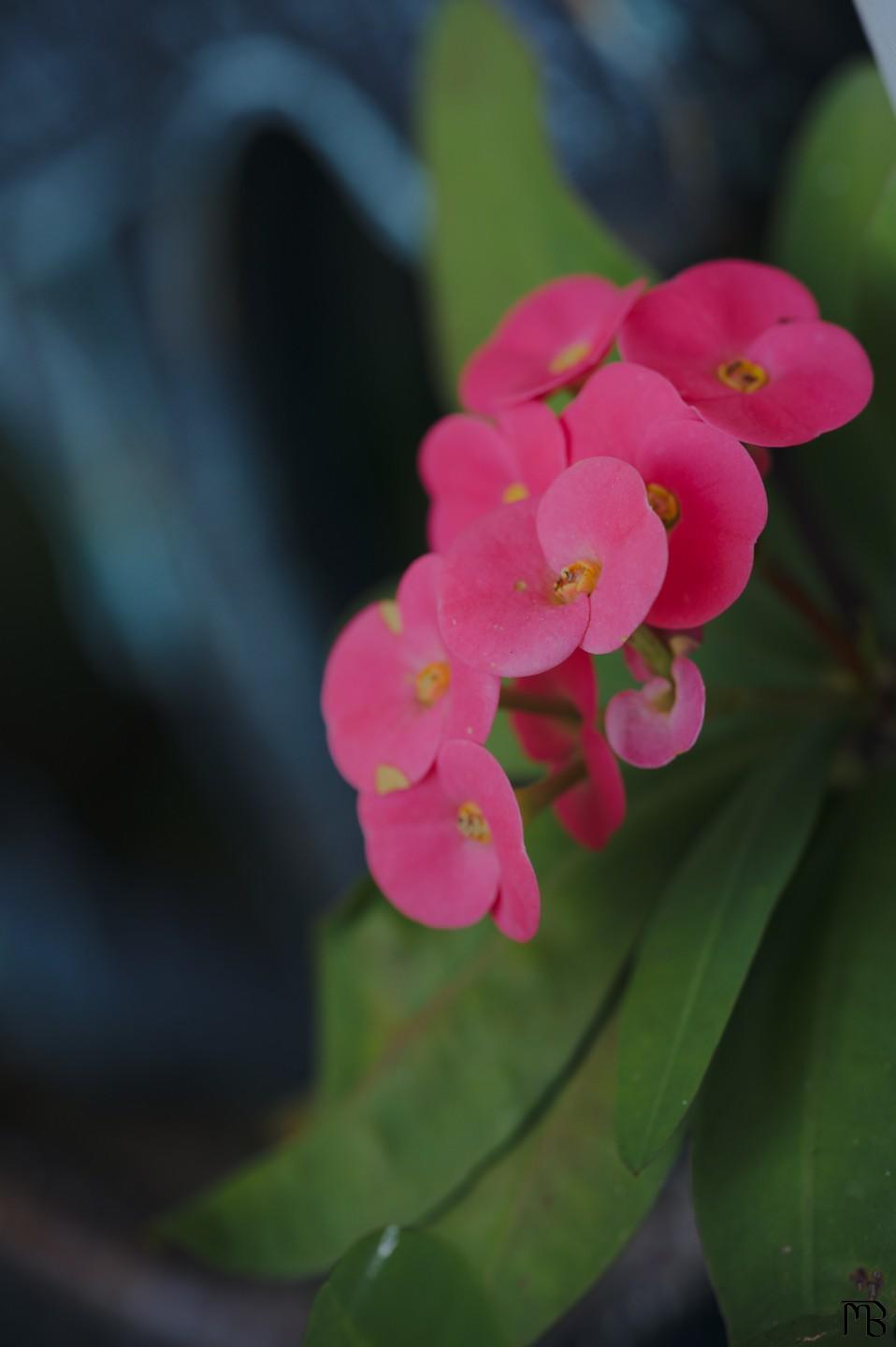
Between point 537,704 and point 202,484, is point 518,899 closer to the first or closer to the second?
point 537,704

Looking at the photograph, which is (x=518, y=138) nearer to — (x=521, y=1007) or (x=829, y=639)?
(x=829, y=639)

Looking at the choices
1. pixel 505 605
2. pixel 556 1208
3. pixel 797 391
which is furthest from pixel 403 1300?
pixel 797 391

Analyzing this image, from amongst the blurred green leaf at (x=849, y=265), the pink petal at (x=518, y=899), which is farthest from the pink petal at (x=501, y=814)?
the blurred green leaf at (x=849, y=265)

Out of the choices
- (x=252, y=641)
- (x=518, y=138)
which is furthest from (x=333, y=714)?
(x=252, y=641)

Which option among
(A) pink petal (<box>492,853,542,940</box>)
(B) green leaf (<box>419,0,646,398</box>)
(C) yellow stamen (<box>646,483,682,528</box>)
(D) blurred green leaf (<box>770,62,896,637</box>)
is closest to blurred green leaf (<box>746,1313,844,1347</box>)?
(A) pink petal (<box>492,853,542,940</box>)

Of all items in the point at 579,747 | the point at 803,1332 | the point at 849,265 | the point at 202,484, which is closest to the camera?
the point at 803,1332
